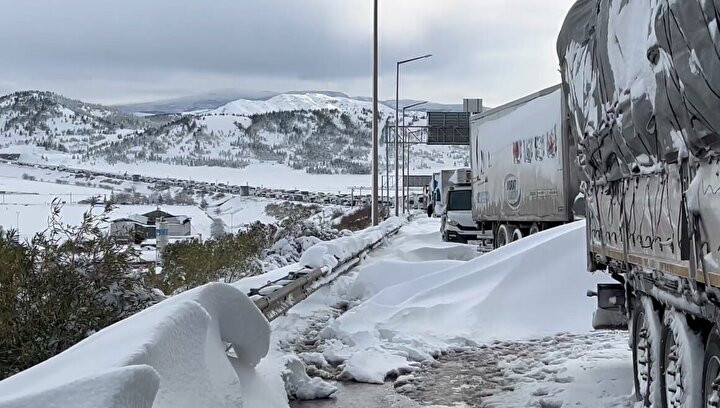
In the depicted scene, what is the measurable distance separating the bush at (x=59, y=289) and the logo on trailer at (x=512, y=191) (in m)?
14.0

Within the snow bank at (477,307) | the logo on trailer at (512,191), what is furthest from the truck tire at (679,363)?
the logo on trailer at (512,191)

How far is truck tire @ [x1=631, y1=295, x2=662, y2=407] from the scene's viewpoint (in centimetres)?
569

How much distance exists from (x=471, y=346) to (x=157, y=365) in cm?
735

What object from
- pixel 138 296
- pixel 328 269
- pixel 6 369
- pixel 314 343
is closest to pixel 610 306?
pixel 314 343

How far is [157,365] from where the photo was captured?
11.0ft

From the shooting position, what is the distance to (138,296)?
28.4 feet

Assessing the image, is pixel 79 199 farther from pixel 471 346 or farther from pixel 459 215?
pixel 471 346

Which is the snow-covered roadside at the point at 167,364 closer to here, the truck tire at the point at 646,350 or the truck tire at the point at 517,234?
the truck tire at the point at 646,350

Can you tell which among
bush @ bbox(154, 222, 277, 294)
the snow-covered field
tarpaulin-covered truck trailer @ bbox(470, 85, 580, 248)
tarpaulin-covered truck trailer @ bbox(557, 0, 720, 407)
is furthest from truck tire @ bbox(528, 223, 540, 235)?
the snow-covered field

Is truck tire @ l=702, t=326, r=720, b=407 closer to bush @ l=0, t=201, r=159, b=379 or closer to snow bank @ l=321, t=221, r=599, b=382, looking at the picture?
snow bank @ l=321, t=221, r=599, b=382

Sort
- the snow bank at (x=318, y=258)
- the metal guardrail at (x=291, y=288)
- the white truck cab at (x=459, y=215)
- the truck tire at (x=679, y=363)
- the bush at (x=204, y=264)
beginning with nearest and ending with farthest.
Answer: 1. the truck tire at (x=679, y=363)
2. the metal guardrail at (x=291, y=288)
3. the snow bank at (x=318, y=258)
4. the bush at (x=204, y=264)
5. the white truck cab at (x=459, y=215)

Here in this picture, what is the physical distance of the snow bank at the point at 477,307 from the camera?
10.2 meters

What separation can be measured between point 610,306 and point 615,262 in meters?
0.70

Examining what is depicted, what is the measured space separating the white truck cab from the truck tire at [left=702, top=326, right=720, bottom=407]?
25.9m
